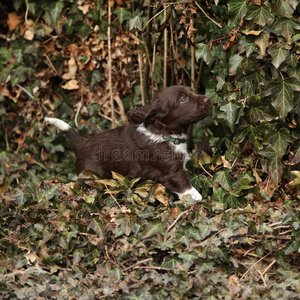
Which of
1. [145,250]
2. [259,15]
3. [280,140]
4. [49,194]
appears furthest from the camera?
[49,194]

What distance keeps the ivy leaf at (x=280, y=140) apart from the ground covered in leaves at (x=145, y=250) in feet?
Answer: 1.54

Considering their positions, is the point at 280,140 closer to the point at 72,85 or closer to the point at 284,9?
the point at 284,9

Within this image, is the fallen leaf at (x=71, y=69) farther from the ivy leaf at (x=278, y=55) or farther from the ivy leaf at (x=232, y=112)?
the ivy leaf at (x=278, y=55)

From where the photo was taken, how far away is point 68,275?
3.70 meters

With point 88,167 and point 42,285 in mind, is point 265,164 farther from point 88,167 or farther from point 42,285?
point 42,285

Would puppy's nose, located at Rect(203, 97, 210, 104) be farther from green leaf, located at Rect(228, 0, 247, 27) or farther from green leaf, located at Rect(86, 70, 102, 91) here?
green leaf, located at Rect(86, 70, 102, 91)

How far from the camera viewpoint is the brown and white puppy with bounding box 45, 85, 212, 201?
4.47 meters

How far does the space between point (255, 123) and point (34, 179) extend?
10.3 ft

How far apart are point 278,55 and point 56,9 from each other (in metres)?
3.20

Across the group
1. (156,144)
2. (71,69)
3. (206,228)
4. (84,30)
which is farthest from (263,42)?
(71,69)

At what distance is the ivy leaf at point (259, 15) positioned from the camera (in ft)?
13.0

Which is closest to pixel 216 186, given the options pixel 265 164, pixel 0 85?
pixel 265 164

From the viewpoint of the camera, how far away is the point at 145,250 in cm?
374

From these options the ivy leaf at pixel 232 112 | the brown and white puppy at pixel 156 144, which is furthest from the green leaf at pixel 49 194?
the ivy leaf at pixel 232 112
